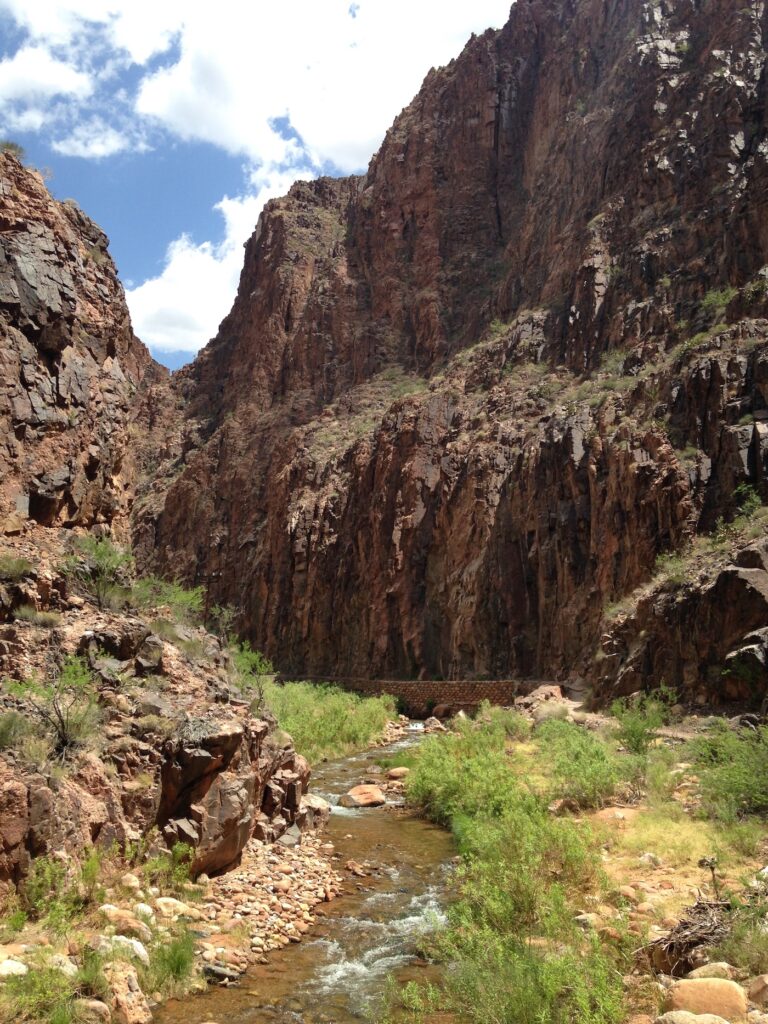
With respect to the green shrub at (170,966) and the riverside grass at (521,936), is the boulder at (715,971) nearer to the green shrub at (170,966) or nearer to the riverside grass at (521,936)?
the riverside grass at (521,936)

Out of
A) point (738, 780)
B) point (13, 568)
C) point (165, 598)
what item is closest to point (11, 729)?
point (13, 568)

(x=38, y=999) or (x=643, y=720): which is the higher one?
(x=38, y=999)

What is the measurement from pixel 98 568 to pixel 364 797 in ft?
27.7

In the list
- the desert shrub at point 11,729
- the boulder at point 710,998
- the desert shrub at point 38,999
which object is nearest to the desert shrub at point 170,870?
the desert shrub at point 11,729

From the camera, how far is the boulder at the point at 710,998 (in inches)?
228

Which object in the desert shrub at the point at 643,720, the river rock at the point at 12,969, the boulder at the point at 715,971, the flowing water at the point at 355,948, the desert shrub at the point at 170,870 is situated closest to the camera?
the boulder at the point at 715,971

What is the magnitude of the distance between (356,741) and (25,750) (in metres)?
19.4

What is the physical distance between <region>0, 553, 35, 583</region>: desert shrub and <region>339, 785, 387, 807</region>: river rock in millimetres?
9249

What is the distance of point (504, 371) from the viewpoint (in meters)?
49.2

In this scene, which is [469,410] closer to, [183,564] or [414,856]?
[183,564]

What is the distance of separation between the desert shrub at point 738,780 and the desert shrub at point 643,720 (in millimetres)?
3546

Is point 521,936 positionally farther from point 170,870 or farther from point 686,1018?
point 170,870

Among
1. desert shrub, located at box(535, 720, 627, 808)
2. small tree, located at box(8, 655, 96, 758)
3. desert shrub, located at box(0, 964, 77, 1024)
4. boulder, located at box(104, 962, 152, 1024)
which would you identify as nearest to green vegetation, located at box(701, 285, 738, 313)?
desert shrub, located at box(535, 720, 627, 808)

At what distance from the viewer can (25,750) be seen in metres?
8.78
